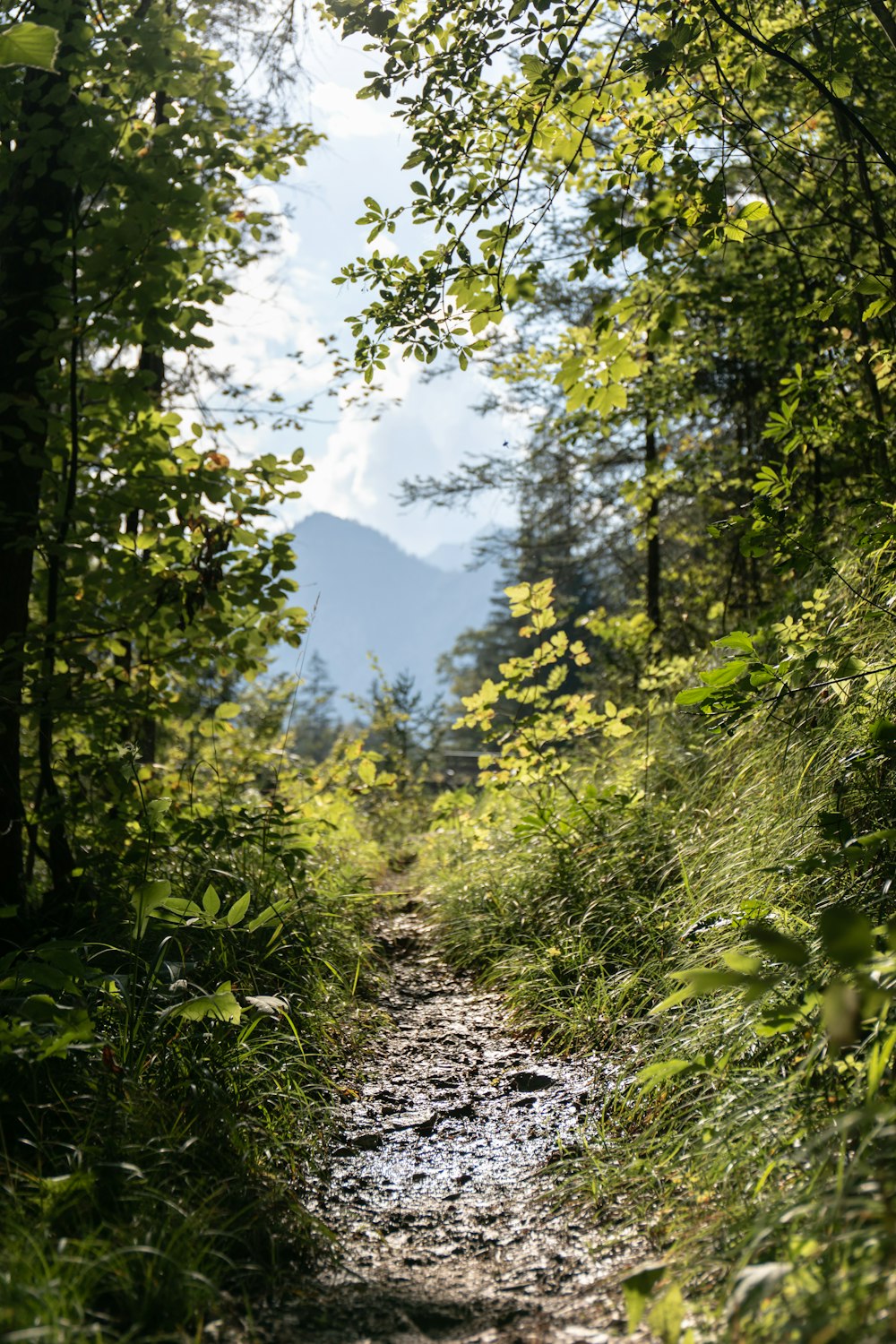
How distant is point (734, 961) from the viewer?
1.61 meters

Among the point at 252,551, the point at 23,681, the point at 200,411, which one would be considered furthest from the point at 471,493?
the point at 23,681

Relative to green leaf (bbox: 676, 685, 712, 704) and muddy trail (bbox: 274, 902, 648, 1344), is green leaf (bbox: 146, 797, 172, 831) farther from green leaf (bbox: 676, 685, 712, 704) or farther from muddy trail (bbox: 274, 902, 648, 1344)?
green leaf (bbox: 676, 685, 712, 704)

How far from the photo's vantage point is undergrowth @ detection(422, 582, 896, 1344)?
4.40 ft

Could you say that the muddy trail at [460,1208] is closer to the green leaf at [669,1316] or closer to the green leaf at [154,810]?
the green leaf at [669,1316]

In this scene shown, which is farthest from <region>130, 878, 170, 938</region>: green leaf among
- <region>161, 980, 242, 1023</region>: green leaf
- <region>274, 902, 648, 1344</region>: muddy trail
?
<region>274, 902, 648, 1344</region>: muddy trail

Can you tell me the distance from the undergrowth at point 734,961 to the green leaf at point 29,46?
179cm

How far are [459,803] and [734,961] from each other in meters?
3.96

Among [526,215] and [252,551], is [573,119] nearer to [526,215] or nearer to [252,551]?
[526,215]

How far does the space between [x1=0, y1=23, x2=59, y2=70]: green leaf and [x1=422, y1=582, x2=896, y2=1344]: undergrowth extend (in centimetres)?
179

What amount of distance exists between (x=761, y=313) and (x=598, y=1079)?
14.9 ft

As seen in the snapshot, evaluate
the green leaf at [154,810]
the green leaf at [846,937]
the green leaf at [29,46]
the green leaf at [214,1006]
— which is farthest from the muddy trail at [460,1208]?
the green leaf at [29,46]

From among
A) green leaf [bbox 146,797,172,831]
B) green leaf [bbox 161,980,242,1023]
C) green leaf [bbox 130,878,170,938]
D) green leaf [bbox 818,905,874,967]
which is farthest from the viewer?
green leaf [bbox 146,797,172,831]

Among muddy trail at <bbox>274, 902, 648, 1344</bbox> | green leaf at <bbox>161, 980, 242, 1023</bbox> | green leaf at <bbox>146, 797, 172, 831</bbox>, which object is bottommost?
muddy trail at <bbox>274, 902, 648, 1344</bbox>

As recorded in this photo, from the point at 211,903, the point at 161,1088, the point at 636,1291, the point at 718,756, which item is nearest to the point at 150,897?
the point at 211,903
